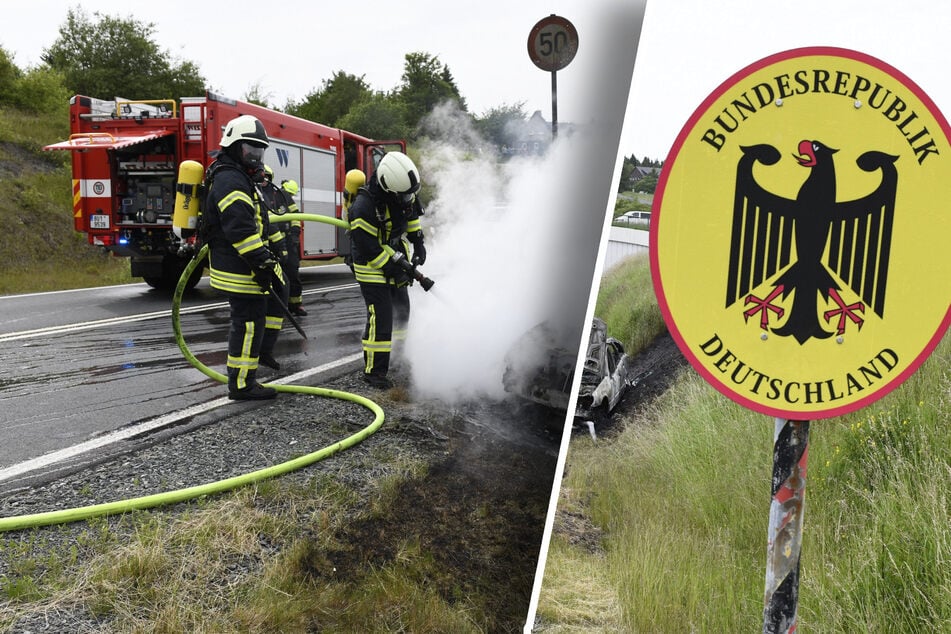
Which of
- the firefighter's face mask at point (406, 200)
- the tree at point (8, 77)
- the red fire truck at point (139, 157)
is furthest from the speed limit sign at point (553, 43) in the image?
the tree at point (8, 77)

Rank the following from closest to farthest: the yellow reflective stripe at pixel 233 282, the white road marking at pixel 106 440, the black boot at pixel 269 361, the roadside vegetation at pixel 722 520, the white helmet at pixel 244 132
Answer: the roadside vegetation at pixel 722 520
the white road marking at pixel 106 440
the white helmet at pixel 244 132
the yellow reflective stripe at pixel 233 282
the black boot at pixel 269 361

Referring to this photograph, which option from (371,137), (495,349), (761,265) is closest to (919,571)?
(761,265)

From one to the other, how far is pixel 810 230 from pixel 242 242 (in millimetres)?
3837

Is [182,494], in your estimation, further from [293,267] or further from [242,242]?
[293,267]

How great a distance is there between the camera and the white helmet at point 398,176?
15.6ft

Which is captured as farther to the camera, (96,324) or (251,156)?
(96,324)

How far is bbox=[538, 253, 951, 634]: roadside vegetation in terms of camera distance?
166cm

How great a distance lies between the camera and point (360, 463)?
142 inches

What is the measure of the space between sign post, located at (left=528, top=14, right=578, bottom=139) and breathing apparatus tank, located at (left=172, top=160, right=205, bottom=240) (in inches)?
129

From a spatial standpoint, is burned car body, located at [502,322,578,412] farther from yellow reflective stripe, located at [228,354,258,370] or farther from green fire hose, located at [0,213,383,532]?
yellow reflective stripe, located at [228,354,258,370]

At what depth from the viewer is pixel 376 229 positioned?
16.5 feet

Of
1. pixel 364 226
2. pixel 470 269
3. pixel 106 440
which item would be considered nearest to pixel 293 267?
pixel 470 269

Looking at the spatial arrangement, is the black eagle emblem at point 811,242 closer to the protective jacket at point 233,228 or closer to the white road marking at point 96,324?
the protective jacket at point 233,228

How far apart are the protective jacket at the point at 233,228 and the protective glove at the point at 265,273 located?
21 mm
